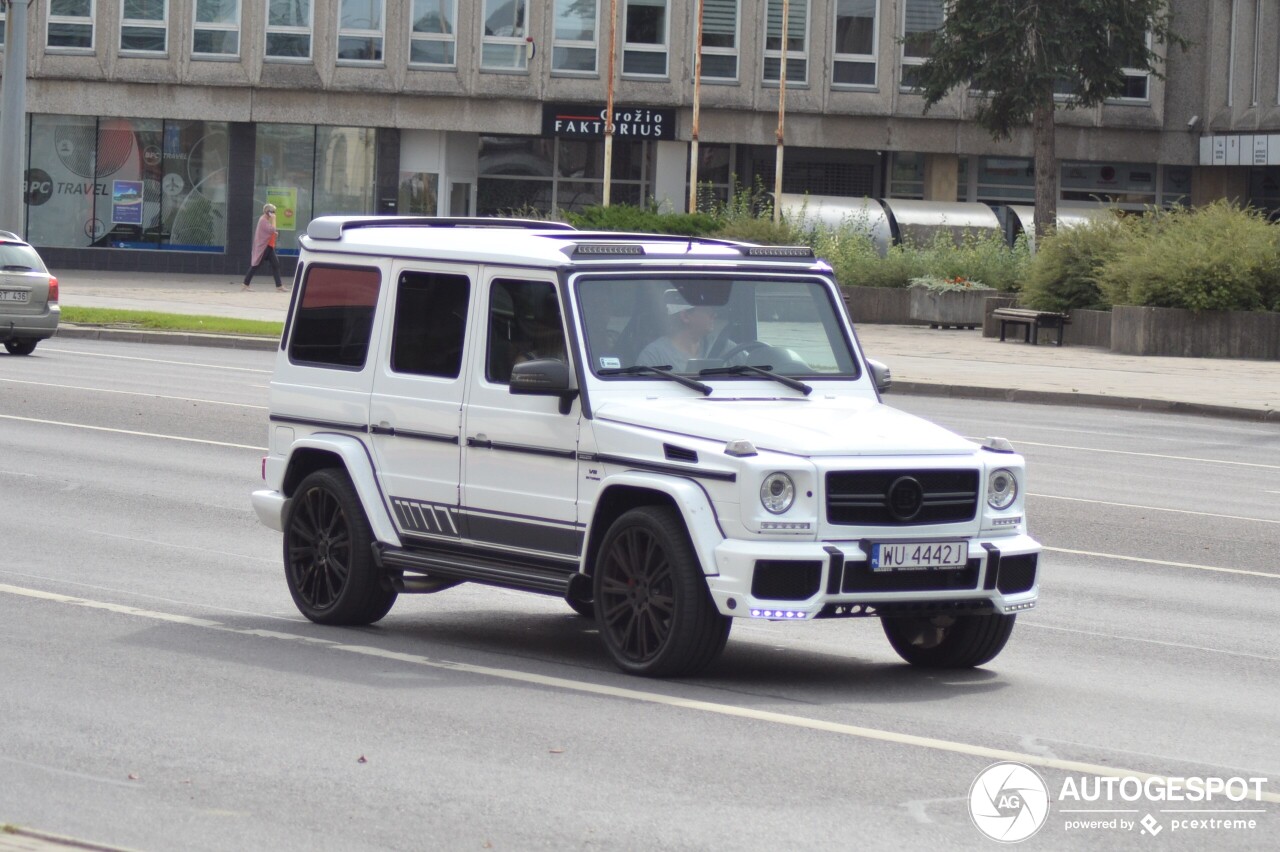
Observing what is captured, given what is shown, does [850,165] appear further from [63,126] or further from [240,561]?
[240,561]

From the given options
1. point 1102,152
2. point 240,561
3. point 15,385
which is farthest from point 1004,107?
point 240,561

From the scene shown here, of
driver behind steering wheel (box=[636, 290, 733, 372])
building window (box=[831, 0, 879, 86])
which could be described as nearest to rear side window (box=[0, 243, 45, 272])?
driver behind steering wheel (box=[636, 290, 733, 372])

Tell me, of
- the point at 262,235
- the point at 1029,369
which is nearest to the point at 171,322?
the point at 262,235

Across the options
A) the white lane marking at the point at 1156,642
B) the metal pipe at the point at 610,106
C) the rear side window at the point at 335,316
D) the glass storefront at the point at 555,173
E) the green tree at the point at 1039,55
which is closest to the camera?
the white lane marking at the point at 1156,642

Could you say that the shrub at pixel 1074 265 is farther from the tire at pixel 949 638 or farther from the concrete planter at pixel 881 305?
the tire at pixel 949 638

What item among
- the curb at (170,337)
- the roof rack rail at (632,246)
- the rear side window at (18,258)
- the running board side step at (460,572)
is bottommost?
the running board side step at (460,572)

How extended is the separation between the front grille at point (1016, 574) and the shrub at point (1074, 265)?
1047 inches

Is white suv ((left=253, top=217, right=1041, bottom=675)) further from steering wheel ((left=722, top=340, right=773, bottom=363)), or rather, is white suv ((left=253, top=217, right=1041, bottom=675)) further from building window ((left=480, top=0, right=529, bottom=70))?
building window ((left=480, top=0, right=529, bottom=70))

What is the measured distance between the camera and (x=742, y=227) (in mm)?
42156

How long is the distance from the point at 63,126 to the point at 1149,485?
43.0m

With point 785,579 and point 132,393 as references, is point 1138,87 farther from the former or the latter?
point 785,579

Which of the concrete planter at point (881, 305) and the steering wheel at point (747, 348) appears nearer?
the steering wheel at point (747, 348)

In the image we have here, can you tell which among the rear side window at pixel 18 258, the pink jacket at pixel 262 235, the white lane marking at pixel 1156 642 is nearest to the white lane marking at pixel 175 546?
the white lane marking at pixel 1156 642

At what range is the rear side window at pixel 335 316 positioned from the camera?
9.64 m
